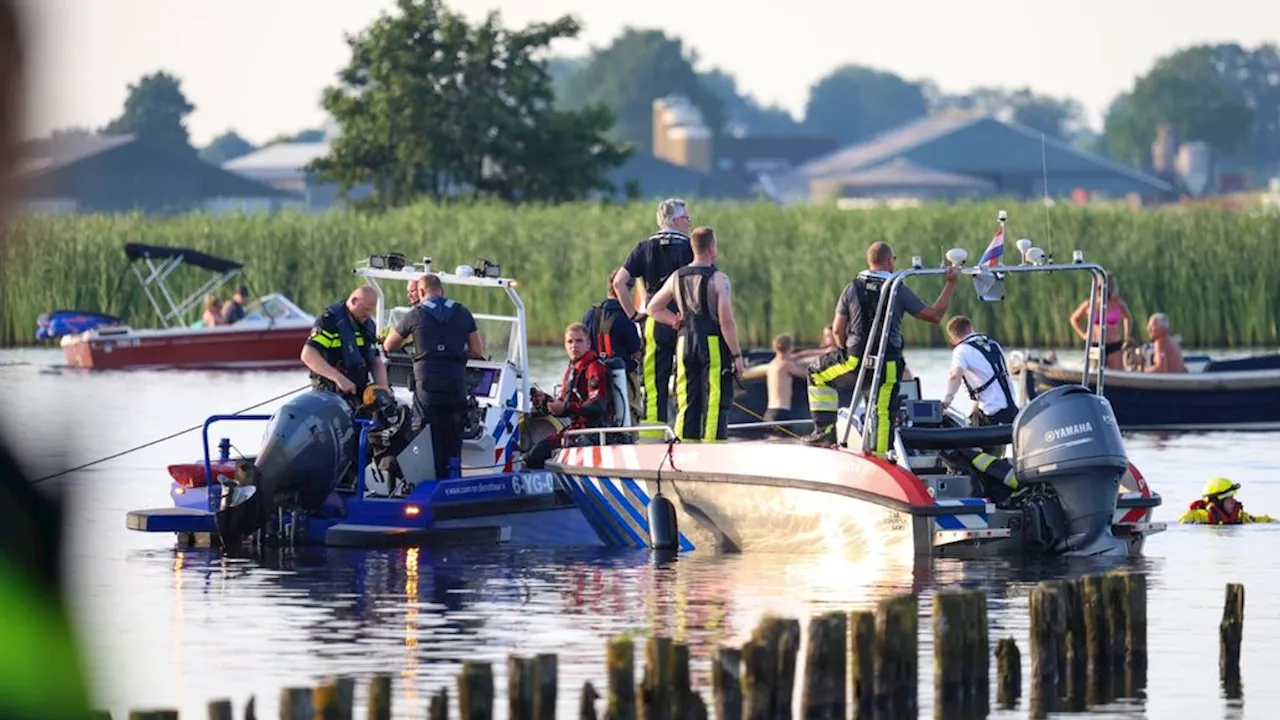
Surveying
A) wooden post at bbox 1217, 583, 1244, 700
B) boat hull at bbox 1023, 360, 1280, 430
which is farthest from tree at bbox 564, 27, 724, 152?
wooden post at bbox 1217, 583, 1244, 700

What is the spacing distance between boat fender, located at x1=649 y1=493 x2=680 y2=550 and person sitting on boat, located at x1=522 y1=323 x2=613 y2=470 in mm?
1095

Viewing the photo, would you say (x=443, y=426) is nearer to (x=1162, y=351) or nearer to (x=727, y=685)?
(x=727, y=685)

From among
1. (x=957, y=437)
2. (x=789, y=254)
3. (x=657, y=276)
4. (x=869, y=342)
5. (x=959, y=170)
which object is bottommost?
(x=957, y=437)

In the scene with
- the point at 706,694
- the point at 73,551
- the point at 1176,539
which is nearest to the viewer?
the point at 73,551

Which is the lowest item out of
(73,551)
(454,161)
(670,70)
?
(73,551)

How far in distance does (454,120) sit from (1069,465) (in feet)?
162

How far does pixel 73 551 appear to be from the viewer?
1.64 m

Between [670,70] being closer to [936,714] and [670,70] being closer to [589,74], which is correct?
[589,74]

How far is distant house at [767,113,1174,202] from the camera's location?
128 meters

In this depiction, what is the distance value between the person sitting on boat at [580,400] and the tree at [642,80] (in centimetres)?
15747

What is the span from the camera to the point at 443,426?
14.7 metres

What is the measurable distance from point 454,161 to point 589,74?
12489 centimetres

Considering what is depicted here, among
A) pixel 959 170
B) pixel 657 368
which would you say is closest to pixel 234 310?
pixel 657 368

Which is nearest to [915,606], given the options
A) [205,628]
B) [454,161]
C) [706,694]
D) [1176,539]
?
[706,694]
